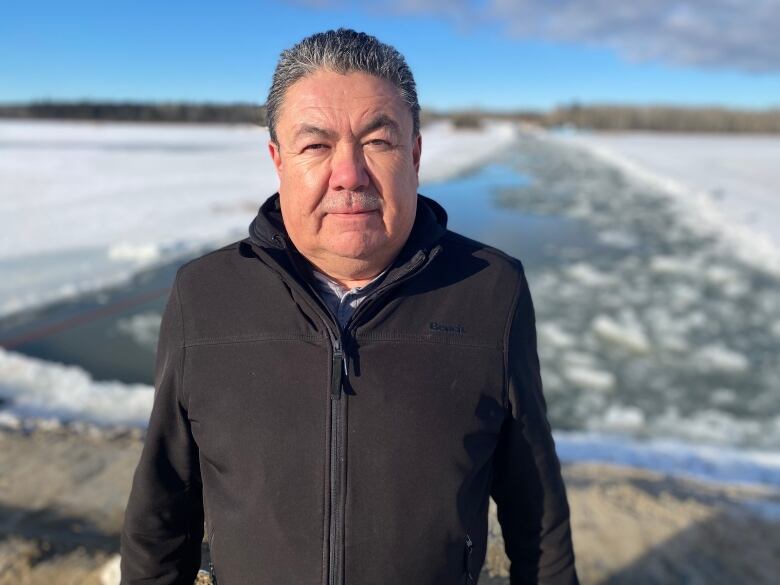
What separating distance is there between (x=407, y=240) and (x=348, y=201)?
0.17 m

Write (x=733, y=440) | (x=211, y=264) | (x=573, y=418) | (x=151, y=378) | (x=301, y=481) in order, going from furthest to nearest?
(x=151, y=378), (x=573, y=418), (x=733, y=440), (x=211, y=264), (x=301, y=481)

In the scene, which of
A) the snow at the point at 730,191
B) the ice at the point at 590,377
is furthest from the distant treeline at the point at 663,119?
the ice at the point at 590,377

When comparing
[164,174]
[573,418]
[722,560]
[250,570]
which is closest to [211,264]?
[250,570]

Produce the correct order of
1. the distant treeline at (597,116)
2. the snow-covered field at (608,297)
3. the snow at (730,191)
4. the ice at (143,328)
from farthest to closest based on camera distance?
the distant treeline at (597,116) → the snow at (730,191) → the ice at (143,328) → the snow-covered field at (608,297)

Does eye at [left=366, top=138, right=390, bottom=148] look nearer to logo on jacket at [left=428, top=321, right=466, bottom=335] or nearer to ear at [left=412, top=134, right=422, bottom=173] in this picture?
ear at [left=412, top=134, right=422, bottom=173]

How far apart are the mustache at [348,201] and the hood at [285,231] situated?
0.13m

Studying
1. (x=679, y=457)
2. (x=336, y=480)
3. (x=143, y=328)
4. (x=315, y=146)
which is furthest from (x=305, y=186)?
(x=143, y=328)

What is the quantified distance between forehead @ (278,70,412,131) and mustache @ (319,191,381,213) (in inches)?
5.0

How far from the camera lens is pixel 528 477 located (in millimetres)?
1314

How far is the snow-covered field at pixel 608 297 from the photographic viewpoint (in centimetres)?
371

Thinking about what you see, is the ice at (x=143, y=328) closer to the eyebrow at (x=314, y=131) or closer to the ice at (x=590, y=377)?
the ice at (x=590, y=377)

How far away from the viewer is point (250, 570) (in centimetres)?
121

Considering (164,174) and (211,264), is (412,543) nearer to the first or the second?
(211,264)

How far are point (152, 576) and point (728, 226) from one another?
421 inches
